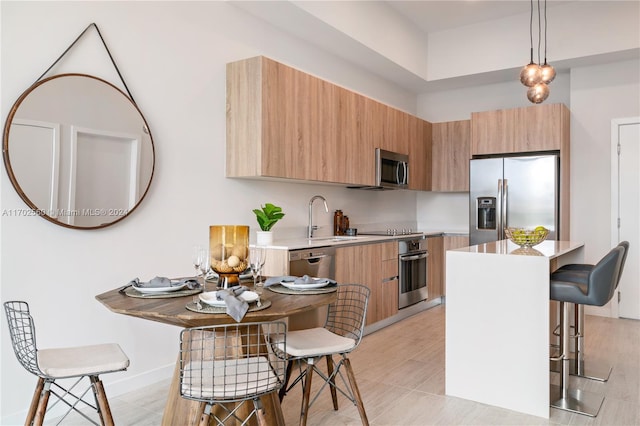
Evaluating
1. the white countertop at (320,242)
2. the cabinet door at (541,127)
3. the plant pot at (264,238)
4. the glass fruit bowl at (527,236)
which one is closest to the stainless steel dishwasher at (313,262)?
the white countertop at (320,242)

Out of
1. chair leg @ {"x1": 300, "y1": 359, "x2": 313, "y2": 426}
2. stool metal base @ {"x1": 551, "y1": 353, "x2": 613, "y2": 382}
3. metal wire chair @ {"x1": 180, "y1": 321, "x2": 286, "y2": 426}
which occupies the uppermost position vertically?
metal wire chair @ {"x1": 180, "y1": 321, "x2": 286, "y2": 426}

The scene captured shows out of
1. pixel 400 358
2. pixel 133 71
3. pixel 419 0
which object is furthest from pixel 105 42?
pixel 419 0

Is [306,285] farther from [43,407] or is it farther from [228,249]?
[43,407]

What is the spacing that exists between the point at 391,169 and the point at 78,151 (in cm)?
318

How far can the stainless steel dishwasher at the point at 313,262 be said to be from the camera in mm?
3420

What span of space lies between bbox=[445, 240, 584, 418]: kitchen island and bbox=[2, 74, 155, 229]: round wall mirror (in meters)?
2.10

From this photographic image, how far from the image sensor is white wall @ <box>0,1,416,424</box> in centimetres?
243

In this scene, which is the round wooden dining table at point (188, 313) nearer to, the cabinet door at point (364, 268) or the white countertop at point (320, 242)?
the white countertop at point (320, 242)

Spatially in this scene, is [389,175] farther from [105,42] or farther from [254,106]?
[105,42]

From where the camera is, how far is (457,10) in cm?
509

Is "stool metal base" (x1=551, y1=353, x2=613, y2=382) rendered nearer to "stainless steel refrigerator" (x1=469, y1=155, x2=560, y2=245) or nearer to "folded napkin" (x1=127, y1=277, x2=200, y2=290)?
"stainless steel refrigerator" (x1=469, y1=155, x2=560, y2=245)

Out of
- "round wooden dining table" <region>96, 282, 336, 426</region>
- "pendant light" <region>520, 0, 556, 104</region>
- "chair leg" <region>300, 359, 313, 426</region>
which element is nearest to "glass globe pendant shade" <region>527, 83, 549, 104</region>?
"pendant light" <region>520, 0, 556, 104</region>

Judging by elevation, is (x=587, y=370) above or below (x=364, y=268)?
below

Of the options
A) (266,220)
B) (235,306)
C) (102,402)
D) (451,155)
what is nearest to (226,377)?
(235,306)
